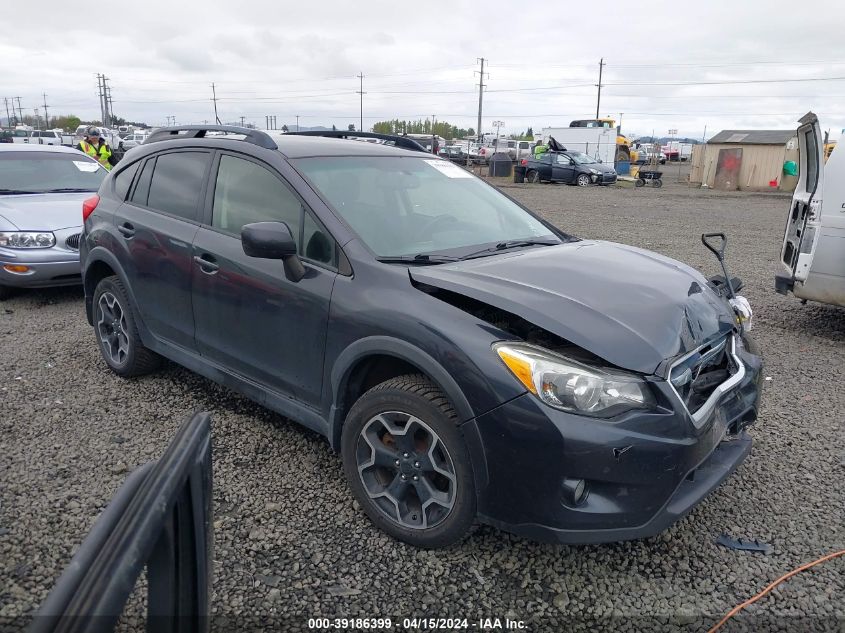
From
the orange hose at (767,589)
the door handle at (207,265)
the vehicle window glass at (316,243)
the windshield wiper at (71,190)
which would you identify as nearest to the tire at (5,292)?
the windshield wiper at (71,190)

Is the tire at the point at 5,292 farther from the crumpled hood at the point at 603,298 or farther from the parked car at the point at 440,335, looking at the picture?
the crumpled hood at the point at 603,298

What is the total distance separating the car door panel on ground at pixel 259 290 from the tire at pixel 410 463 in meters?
0.42

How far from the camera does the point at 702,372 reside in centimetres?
287

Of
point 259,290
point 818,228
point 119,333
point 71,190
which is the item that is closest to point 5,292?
point 71,190

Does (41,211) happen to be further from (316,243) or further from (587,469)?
(587,469)

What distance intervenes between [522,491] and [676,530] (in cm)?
106

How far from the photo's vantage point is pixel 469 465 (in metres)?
2.57

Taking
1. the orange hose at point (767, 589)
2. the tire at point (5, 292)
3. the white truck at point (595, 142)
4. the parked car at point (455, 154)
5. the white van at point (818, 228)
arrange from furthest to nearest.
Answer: the parked car at point (455, 154) < the white truck at point (595, 142) < the tire at point (5, 292) < the white van at point (818, 228) < the orange hose at point (767, 589)

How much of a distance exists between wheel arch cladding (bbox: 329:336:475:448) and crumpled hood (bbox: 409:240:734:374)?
1.05ft

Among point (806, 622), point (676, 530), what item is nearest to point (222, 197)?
point (676, 530)

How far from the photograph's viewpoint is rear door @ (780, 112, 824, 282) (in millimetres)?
5492

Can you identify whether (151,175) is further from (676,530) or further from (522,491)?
(676,530)

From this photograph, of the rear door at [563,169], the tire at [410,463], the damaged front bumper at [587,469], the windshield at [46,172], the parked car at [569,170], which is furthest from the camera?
the rear door at [563,169]

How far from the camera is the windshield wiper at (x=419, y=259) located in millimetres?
3057
